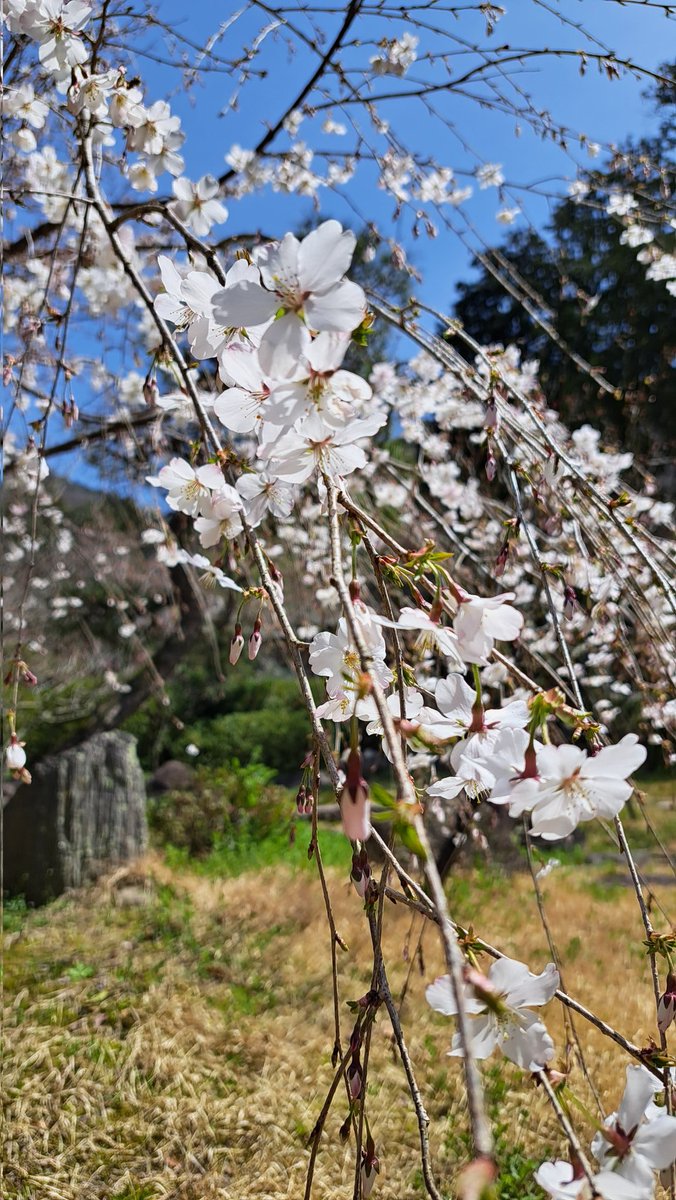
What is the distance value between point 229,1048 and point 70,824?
205cm

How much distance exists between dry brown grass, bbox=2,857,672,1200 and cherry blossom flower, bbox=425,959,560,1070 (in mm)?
1218

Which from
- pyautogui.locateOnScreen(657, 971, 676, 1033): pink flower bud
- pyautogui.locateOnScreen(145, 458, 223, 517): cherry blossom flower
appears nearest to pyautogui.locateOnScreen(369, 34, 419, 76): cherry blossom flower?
pyautogui.locateOnScreen(145, 458, 223, 517): cherry blossom flower

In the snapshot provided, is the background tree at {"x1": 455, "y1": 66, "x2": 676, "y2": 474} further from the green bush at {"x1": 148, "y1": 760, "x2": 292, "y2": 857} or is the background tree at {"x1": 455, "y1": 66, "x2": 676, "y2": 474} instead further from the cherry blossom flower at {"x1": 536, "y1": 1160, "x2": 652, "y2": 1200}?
the cherry blossom flower at {"x1": 536, "y1": 1160, "x2": 652, "y2": 1200}

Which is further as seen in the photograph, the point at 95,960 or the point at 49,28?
the point at 95,960

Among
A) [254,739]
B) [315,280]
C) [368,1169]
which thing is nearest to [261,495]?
[315,280]

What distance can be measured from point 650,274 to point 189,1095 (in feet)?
9.25

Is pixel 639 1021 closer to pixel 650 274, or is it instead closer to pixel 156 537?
pixel 156 537

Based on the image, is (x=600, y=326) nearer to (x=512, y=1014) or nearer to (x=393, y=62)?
(x=393, y=62)

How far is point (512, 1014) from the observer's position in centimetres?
54

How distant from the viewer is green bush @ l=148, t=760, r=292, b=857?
4891 mm

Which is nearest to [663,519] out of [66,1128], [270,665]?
[66,1128]

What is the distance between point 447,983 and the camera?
0.56 meters

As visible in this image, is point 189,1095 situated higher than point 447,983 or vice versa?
point 447,983

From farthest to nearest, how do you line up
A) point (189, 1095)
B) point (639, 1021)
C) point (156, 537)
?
point (156, 537), point (639, 1021), point (189, 1095)
